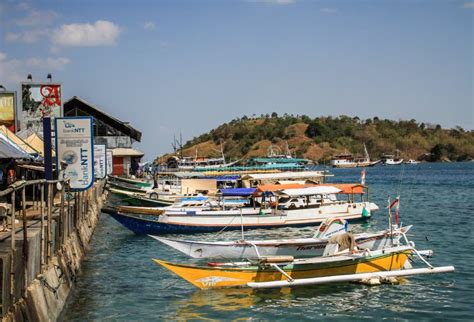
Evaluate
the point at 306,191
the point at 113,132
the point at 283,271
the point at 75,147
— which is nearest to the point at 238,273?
the point at 283,271

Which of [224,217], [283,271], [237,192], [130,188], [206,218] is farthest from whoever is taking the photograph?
Answer: [130,188]

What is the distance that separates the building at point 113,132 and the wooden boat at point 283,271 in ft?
143

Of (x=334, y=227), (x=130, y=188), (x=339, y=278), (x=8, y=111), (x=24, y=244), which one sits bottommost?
(x=339, y=278)

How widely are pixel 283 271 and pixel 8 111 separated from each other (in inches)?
774

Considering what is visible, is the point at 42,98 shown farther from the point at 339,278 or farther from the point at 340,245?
the point at 339,278

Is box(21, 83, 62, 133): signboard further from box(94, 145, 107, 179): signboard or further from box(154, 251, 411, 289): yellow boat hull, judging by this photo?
box(154, 251, 411, 289): yellow boat hull

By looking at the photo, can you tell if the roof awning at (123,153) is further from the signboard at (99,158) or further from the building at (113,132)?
the signboard at (99,158)

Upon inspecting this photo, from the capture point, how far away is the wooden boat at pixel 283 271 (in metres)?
17.9

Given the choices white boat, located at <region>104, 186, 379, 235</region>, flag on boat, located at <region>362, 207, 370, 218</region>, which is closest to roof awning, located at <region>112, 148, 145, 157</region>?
white boat, located at <region>104, 186, 379, 235</region>

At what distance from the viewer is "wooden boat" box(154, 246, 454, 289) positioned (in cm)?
1791

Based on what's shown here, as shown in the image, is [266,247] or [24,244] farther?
[266,247]

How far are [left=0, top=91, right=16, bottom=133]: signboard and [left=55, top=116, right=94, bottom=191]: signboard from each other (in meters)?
14.3

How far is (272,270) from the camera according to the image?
18.0m

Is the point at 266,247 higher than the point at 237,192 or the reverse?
the reverse
